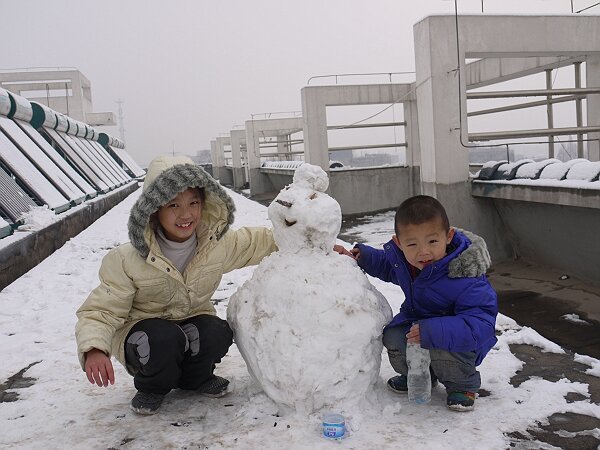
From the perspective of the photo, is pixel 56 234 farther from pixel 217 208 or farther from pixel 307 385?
pixel 307 385

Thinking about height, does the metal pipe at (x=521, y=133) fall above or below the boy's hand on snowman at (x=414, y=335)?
above

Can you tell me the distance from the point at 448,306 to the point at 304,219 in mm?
659

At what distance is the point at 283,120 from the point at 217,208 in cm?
2430

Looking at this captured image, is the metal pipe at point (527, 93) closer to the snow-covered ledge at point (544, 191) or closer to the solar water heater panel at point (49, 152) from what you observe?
the snow-covered ledge at point (544, 191)

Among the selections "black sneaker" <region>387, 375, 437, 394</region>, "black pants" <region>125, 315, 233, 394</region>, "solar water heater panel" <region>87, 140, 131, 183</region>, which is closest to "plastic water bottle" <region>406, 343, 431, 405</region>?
Answer: "black sneaker" <region>387, 375, 437, 394</region>

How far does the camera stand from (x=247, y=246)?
2.48 metres

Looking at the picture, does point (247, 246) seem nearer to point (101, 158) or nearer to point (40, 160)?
point (40, 160)

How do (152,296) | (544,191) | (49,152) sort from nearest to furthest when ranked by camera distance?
(152,296)
(544,191)
(49,152)

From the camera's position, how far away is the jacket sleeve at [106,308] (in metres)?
1.97

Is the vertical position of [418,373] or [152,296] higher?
[152,296]

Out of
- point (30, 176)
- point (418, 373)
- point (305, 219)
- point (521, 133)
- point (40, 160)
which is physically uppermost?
point (40, 160)

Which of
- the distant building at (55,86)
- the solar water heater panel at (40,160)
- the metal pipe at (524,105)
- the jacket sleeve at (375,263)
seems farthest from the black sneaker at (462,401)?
the distant building at (55,86)

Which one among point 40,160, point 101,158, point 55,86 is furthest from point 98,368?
point 55,86

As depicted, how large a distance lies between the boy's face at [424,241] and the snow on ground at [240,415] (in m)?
0.60
